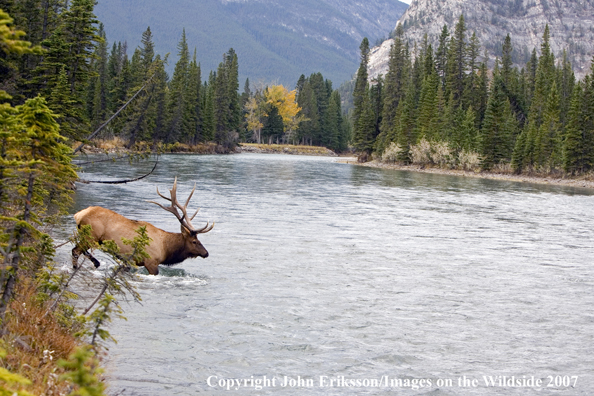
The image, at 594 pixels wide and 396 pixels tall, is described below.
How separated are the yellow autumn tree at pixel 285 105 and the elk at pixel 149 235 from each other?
12880cm

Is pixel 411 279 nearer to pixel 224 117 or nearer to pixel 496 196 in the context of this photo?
pixel 496 196

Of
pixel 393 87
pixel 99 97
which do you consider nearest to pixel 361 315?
pixel 99 97

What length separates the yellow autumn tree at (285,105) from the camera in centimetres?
14138

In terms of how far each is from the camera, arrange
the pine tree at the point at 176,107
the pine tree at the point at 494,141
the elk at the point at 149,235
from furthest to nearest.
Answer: the pine tree at the point at 176,107, the pine tree at the point at 494,141, the elk at the point at 149,235

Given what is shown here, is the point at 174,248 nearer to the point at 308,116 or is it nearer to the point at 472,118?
the point at 472,118

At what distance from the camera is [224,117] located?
368 ft

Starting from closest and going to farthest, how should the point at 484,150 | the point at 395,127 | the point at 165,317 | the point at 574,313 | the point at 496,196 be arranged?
the point at 165,317, the point at 574,313, the point at 496,196, the point at 484,150, the point at 395,127

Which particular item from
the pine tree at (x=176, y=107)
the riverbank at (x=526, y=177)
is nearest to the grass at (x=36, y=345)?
the riverbank at (x=526, y=177)

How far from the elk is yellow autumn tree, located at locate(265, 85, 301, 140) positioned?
128798 mm

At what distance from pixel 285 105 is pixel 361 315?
134847 millimetres

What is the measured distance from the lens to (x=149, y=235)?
39.8 ft

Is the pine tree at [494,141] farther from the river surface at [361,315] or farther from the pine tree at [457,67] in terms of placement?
the river surface at [361,315]

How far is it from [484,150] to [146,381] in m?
70.4

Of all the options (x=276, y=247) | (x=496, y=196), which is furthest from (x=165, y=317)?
(x=496, y=196)
